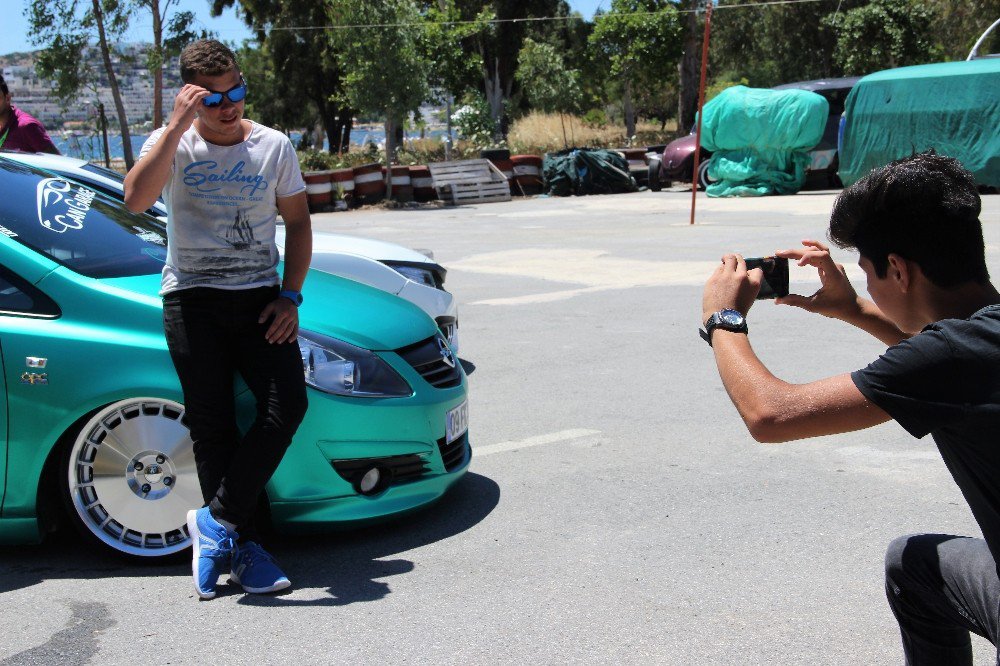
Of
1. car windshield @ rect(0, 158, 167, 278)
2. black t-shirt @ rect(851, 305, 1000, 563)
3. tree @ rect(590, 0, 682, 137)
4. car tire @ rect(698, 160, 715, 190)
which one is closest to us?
black t-shirt @ rect(851, 305, 1000, 563)

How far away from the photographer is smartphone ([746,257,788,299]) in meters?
2.48

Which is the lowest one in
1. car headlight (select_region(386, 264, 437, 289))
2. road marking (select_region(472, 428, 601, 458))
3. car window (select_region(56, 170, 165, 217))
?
road marking (select_region(472, 428, 601, 458))

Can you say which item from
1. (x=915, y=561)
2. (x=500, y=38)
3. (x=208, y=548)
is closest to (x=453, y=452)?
(x=208, y=548)

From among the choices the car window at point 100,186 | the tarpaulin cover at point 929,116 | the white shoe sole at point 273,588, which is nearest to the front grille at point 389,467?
the white shoe sole at point 273,588

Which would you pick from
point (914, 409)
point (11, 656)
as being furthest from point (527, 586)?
point (914, 409)

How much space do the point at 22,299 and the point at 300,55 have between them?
4865cm

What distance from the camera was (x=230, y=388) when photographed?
3.79 m

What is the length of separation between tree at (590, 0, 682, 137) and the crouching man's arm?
42.7 metres

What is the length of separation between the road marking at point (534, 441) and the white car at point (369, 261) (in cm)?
108

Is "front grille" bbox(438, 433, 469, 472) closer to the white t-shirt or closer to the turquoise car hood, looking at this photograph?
the turquoise car hood

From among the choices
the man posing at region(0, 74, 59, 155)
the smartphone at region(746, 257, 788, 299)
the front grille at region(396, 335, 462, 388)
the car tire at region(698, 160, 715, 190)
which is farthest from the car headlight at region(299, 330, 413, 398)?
the car tire at region(698, 160, 715, 190)

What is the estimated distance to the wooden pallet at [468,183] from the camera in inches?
1058

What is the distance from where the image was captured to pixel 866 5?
47000mm

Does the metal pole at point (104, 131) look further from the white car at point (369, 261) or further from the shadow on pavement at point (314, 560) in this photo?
the shadow on pavement at point (314, 560)
